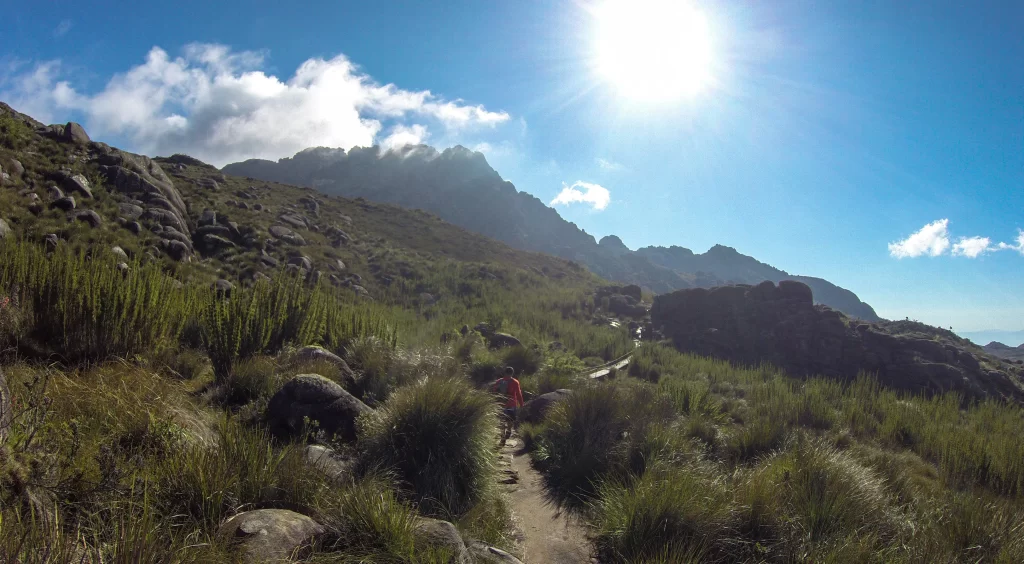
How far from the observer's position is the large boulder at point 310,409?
19.6ft

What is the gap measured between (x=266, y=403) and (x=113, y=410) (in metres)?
2.40

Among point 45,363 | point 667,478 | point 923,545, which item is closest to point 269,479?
point 45,363

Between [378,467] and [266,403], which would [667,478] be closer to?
[378,467]

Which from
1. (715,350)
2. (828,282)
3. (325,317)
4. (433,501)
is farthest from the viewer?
(828,282)

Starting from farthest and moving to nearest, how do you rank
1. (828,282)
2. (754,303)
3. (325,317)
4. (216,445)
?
(828,282) < (754,303) < (325,317) < (216,445)

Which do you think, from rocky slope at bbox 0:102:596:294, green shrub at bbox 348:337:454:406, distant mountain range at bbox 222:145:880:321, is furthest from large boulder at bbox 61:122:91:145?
distant mountain range at bbox 222:145:880:321

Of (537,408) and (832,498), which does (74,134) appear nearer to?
(537,408)

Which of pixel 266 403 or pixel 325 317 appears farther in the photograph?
pixel 325 317

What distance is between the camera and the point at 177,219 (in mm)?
20078

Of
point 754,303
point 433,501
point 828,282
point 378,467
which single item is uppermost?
point 828,282

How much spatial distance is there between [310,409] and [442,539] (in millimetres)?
2965

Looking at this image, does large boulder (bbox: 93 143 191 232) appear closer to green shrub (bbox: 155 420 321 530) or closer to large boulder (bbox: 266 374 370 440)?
large boulder (bbox: 266 374 370 440)

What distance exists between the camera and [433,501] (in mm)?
5262

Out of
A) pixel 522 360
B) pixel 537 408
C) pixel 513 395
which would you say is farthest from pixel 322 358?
pixel 522 360
